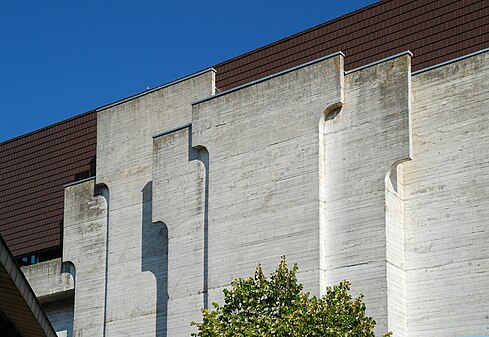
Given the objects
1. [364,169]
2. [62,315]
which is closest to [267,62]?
[364,169]

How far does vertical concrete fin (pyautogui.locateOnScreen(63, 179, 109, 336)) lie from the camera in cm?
5016

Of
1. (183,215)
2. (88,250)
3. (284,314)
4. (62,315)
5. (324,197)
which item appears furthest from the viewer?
(62,315)

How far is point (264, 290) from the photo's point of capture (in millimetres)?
33156

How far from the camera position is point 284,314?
1266 inches

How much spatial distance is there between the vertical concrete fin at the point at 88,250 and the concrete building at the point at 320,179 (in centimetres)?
12

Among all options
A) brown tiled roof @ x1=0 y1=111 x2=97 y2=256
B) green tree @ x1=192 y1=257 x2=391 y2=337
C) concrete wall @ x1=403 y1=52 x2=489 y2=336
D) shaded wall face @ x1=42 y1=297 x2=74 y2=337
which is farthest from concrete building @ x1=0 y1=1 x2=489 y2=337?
green tree @ x1=192 y1=257 x2=391 y2=337

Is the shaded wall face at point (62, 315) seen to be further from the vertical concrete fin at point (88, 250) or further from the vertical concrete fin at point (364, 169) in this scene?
the vertical concrete fin at point (364, 169)

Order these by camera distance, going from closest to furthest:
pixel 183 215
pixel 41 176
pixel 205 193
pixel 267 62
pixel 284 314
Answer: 1. pixel 284 314
2. pixel 205 193
3. pixel 183 215
4. pixel 267 62
5. pixel 41 176

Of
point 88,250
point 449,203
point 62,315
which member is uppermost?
point 88,250

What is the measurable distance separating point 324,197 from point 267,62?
8.22 meters

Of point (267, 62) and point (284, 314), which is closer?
point (284, 314)

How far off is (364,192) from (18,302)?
661 inches

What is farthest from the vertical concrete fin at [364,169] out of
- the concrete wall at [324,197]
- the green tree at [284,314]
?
the green tree at [284,314]

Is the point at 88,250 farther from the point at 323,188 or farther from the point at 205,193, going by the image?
the point at 323,188
